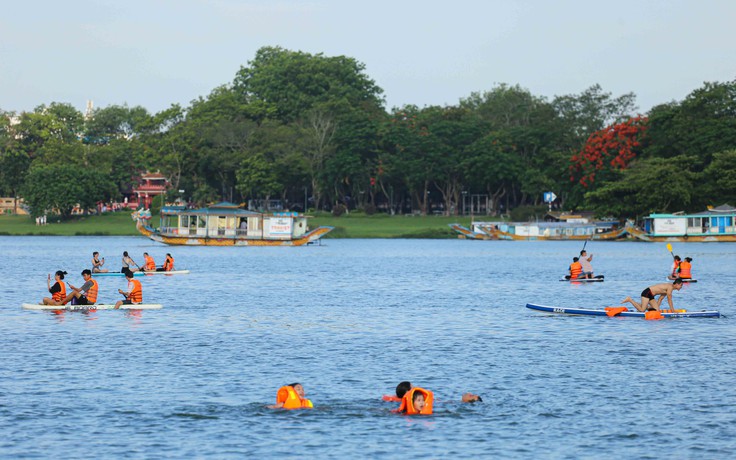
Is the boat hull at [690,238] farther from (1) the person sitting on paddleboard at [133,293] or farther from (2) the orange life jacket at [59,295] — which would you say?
(2) the orange life jacket at [59,295]

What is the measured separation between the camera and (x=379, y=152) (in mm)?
146625

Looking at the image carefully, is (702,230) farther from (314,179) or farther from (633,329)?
(633,329)

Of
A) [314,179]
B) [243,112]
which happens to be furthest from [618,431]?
[243,112]

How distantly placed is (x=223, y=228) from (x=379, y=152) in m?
38.5

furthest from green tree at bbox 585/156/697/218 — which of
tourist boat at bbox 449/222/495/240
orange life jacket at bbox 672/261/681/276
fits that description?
orange life jacket at bbox 672/261/681/276

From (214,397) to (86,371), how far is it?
5.40 meters

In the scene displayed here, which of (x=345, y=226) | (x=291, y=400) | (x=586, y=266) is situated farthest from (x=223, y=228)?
(x=291, y=400)

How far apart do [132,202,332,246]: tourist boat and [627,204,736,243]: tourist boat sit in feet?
129

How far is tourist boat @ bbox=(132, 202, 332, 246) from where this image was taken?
366 ft

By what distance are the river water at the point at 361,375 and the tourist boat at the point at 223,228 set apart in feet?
173

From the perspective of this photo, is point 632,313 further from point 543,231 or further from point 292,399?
point 543,231

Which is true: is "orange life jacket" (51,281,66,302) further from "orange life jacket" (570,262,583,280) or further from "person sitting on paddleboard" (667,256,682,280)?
"orange life jacket" (570,262,583,280)

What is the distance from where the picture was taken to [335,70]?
168625 mm

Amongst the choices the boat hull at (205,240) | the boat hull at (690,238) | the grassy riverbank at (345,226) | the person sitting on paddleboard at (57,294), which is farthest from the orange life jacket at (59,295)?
the boat hull at (690,238)
